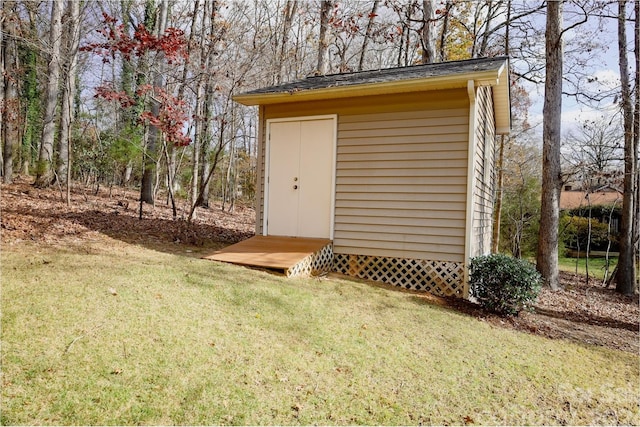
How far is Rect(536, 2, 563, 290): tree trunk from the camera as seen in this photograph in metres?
8.47

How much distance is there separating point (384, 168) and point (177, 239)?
3905mm

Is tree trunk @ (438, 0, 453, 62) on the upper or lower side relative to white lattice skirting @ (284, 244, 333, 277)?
upper

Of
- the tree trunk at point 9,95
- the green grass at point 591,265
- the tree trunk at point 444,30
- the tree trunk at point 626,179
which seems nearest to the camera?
the tree trunk at point 9,95

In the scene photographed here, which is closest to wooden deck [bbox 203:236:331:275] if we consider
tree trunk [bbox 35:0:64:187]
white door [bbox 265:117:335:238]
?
white door [bbox 265:117:335:238]

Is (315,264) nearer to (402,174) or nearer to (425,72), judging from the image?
(402,174)

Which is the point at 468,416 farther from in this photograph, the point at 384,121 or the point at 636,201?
the point at 636,201

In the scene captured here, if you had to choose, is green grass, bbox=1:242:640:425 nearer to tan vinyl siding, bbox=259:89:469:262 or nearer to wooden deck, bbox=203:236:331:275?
wooden deck, bbox=203:236:331:275

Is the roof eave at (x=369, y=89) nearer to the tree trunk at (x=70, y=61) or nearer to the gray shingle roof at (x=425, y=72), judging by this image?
the gray shingle roof at (x=425, y=72)

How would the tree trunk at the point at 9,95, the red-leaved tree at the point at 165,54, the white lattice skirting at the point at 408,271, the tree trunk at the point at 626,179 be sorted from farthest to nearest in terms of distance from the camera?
the tree trunk at the point at 626,179 → the tree trunk at the point at 9,95 → the red-leaved tree at the point at 165,54 → the white lattice skirting at the point at 408,271

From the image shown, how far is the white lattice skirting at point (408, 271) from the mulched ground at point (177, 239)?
34 centimetres

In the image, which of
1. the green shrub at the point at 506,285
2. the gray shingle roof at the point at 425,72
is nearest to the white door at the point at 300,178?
the gray shingle roof at the point at 425,72

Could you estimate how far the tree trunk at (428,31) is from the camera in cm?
1105

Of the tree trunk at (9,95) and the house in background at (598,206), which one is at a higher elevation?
the tree trunk at (9,95)

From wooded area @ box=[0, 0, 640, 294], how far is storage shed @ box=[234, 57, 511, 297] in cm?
115
